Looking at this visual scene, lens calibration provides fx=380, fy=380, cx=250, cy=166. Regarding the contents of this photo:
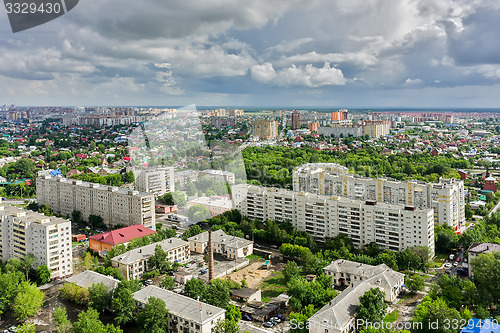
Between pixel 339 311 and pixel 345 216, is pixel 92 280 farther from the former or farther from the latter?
pixel 345 216

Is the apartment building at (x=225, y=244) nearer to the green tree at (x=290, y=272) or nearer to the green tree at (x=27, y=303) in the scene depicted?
the green tree at (x=290, y=272)

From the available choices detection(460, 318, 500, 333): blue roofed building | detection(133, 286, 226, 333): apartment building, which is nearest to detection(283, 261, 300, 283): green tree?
detection(133, 286, 226, 333): apartment building

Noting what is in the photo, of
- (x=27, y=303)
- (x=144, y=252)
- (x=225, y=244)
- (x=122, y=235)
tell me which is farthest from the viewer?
(x=122, y=235)

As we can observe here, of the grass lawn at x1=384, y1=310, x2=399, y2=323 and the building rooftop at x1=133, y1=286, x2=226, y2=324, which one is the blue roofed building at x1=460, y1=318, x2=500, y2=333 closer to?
the grass lawn at x1=384, y1=310, x2=399, y2=323

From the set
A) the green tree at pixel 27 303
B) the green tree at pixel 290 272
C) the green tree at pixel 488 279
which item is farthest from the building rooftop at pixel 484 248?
the green tree at pixel 27 303

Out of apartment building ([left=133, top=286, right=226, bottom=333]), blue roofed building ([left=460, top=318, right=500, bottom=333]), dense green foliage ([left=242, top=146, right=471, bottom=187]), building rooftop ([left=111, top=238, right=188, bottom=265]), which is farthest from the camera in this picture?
dense green foliage ([left=242, top=146, right=471, bottom=187])

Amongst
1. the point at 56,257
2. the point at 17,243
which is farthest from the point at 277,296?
the point at 17,243

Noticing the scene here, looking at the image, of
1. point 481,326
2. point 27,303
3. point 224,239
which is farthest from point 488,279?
point 27,303
